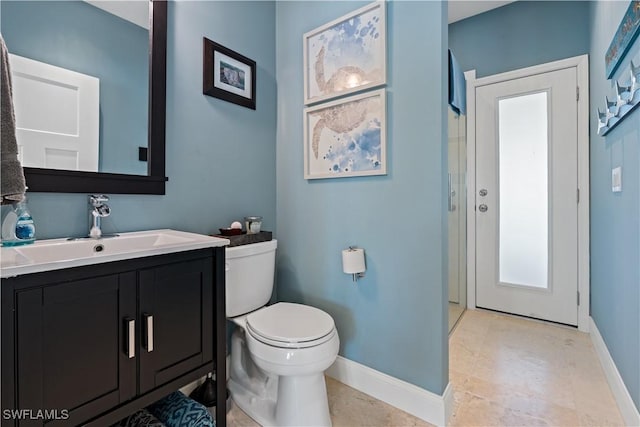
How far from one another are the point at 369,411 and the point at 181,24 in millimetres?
2121

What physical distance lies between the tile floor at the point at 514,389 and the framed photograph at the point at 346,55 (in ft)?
5.27

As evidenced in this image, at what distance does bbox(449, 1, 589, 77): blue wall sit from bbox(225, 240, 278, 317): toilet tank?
2.54 m

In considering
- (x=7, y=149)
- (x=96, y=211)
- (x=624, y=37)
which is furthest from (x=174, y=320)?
(x=624, y=37)

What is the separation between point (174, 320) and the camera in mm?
1085

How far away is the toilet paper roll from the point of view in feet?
5.13

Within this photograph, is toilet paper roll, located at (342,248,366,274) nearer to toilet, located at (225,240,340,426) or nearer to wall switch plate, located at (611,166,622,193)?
toilet, located at (225,240,340,426)

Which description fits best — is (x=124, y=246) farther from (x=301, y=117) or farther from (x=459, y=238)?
(x=459, y=238)

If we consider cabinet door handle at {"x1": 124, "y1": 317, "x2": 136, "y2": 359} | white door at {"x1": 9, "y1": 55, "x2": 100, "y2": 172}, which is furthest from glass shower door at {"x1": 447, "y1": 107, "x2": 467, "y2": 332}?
white door at {"x1": 9, "y1": 55, "x2": 100, "y2": 172}

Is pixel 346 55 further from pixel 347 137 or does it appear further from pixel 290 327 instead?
pixel 290 327

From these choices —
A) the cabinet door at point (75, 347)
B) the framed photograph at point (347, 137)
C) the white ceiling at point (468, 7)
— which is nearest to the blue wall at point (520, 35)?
the white ceiling at point (468, 7)

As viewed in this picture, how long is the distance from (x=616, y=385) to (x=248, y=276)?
192 cm

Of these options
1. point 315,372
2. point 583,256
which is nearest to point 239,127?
point 315,372

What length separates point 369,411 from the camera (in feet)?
4.78

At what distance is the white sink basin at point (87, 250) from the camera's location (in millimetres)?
793
